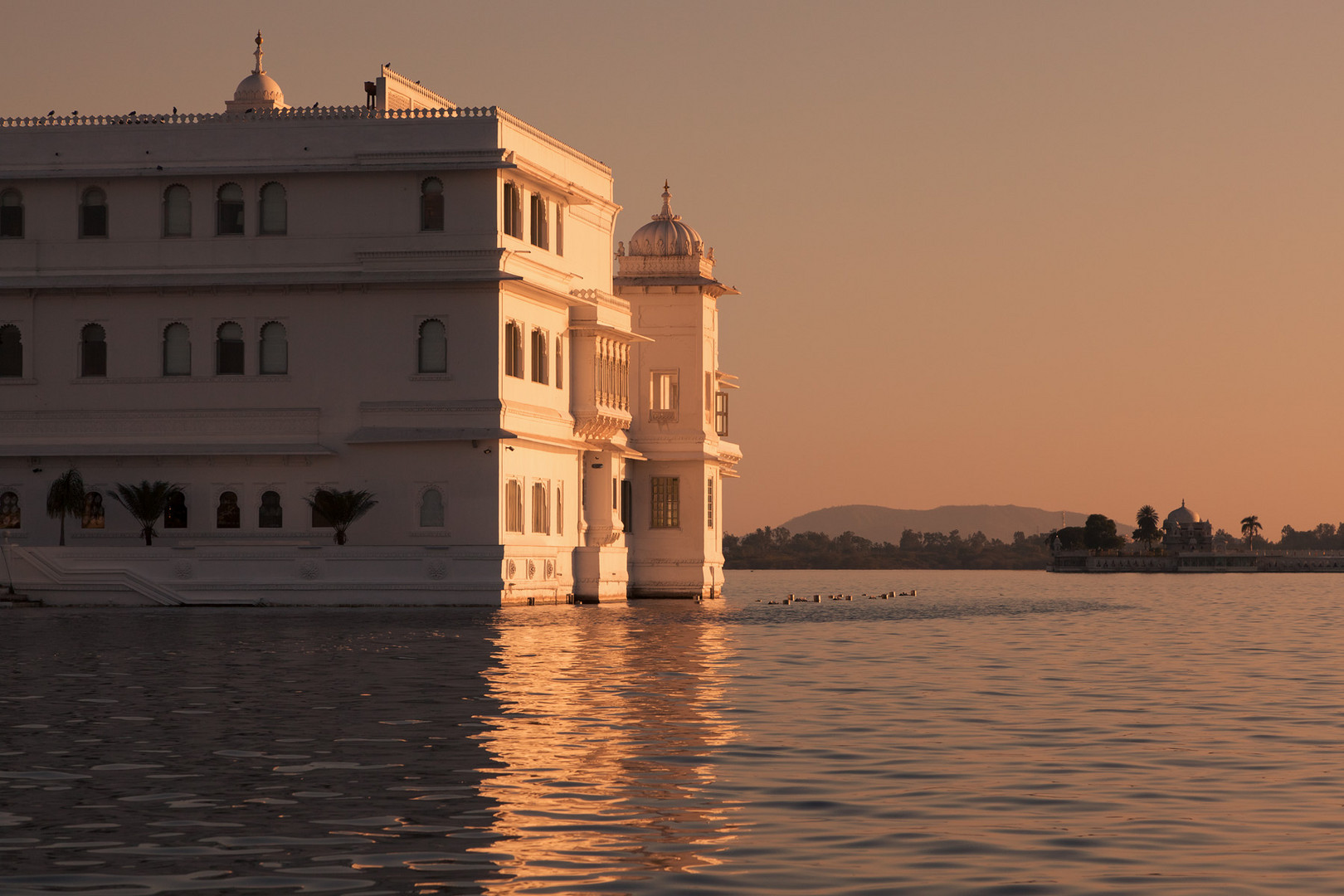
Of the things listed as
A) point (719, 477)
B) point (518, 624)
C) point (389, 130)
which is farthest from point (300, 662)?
point (719, 477)

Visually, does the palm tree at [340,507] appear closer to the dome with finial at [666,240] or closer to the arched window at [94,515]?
the arched window at [94,515]

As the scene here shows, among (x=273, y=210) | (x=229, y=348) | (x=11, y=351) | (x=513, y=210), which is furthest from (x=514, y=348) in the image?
(x=11, y=351)

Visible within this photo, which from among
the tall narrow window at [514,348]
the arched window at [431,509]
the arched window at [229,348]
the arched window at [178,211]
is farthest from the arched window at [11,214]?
the tall narrow window at [514,348]

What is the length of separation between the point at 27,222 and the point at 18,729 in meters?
38.7

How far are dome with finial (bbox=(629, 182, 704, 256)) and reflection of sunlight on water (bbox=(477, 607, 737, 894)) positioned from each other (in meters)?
37.7

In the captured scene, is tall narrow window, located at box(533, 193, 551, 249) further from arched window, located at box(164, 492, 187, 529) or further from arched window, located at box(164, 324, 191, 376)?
arched window, located at box(164, 492, 187, 529)

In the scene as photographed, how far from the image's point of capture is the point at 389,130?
169ft

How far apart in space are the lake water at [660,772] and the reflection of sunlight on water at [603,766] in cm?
4

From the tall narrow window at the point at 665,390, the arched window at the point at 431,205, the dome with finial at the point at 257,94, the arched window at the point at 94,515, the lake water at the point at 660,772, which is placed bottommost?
the lake water at the point at 660,772

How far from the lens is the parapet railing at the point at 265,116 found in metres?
51.4

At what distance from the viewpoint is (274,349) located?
51719 mm

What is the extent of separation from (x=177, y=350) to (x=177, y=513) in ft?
14.5

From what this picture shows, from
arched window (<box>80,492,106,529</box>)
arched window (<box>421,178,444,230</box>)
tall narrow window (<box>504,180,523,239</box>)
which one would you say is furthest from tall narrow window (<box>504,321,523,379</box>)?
arched window (<box>80,492,106,529</box>)

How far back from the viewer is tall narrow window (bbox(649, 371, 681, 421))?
64375 millimetres
